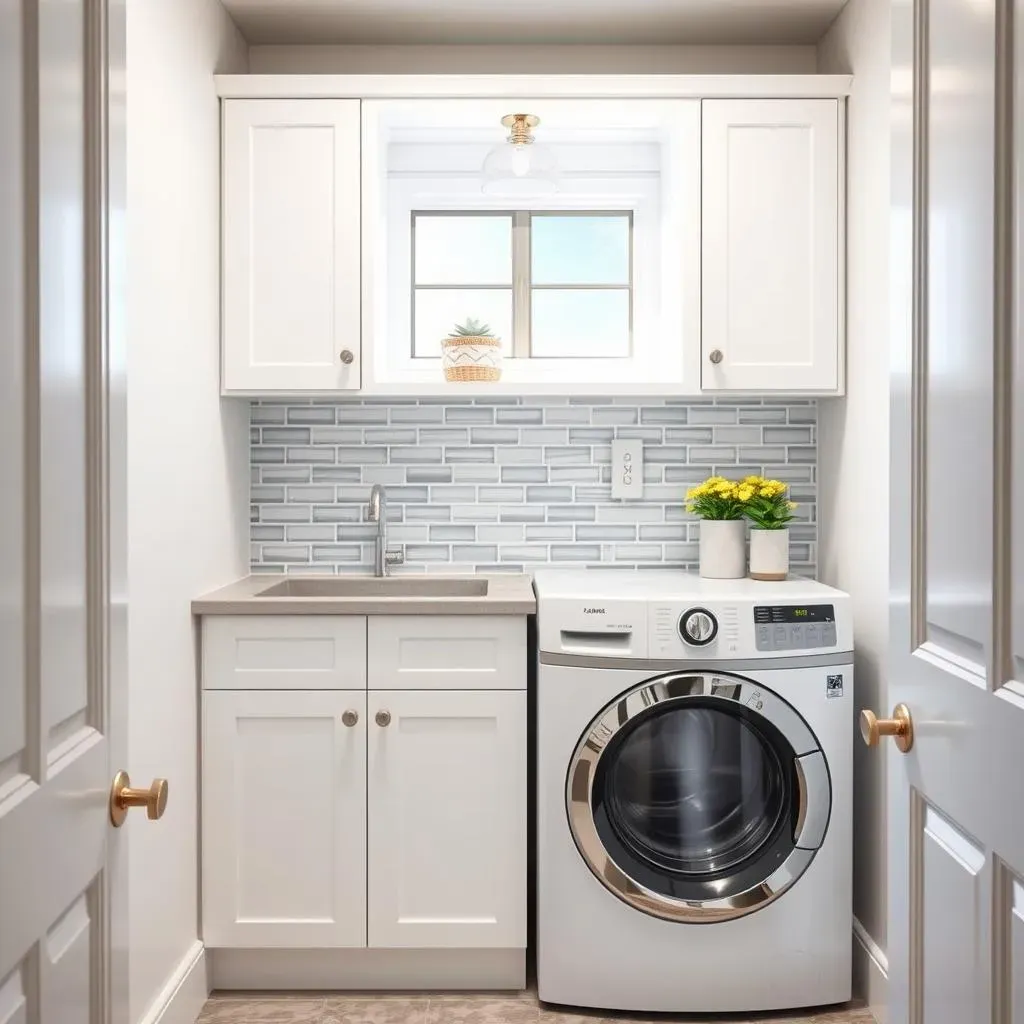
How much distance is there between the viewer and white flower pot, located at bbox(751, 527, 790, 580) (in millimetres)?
2420

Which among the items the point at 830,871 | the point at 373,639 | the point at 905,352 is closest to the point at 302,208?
the point at 373,639

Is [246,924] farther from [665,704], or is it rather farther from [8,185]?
[8,185]

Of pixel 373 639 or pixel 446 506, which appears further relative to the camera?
pixel 446 506

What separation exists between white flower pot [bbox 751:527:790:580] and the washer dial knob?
420 millimetres

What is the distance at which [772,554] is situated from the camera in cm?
242

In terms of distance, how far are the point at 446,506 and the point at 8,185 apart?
201cm

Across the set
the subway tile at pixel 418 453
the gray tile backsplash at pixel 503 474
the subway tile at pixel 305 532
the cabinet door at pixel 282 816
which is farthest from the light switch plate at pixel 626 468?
the cabinet door at pixel 282 816

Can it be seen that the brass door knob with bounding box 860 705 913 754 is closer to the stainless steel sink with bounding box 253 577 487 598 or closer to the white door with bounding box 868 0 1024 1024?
the white door with bounding box 868 0 1024 1024

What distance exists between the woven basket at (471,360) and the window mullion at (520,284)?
13.5 inches

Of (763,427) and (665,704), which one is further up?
(763,427)

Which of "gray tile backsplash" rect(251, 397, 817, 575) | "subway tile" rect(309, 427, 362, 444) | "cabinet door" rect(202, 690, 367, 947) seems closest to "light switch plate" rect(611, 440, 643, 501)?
"gray tile backsplash" rect(251, 397, 817, 575)

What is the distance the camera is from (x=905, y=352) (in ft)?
3.85

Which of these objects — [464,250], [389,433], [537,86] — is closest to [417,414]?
[389,433]

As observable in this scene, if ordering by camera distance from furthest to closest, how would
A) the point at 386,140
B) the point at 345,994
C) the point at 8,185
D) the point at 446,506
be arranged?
the point at 446,506
the point at 386,140
the point at 345,994
the point at 8,185
